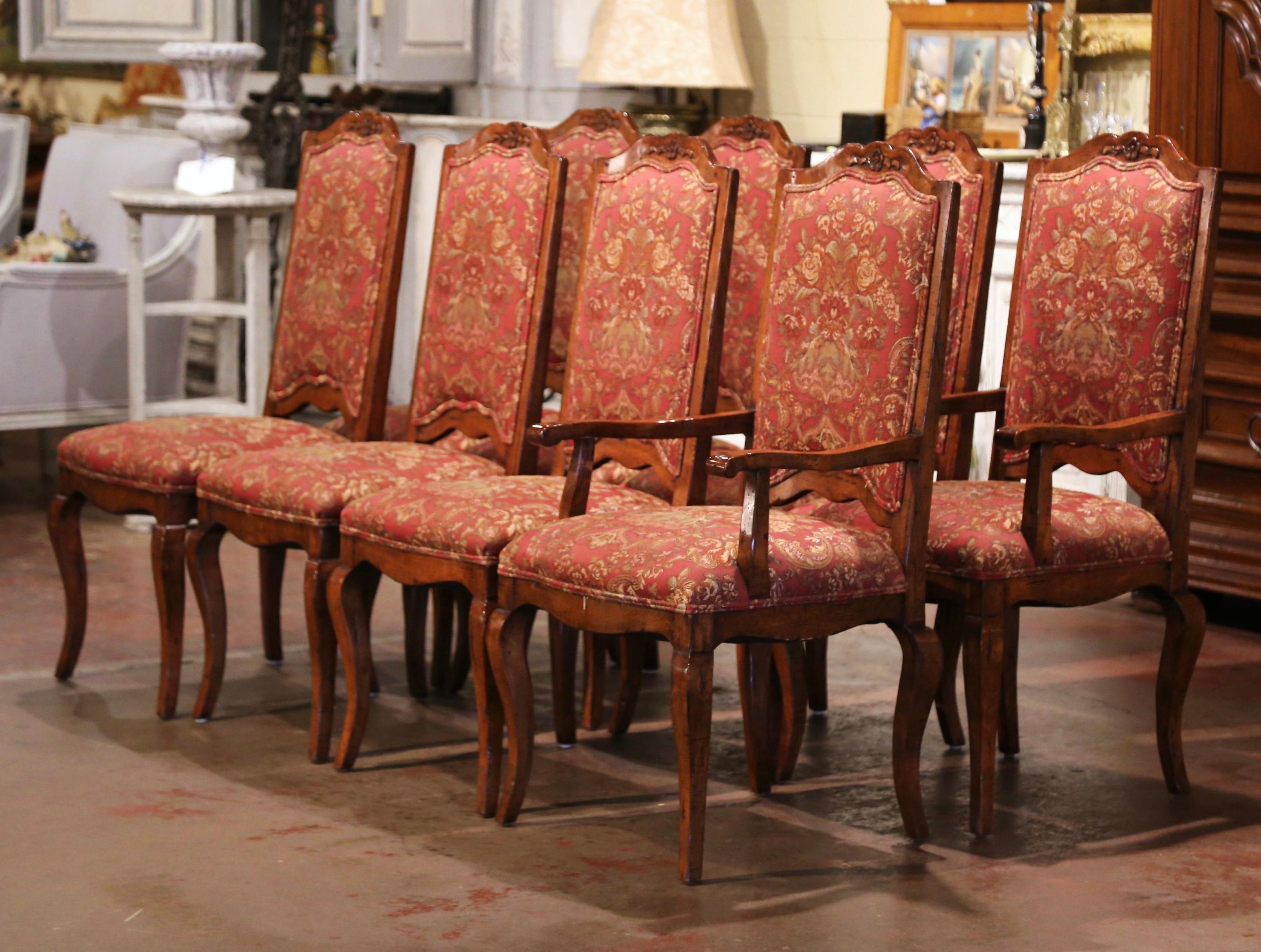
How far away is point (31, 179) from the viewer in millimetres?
8812

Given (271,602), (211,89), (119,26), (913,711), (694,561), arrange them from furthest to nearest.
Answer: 1. (119,26)
2. (211,89)
3. (271,602)
4. (913,711)
5. (694,561)

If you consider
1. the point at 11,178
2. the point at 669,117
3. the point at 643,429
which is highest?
the point at 669,117

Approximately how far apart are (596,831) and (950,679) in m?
0.93

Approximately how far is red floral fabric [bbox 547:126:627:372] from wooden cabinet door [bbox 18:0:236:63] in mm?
3145

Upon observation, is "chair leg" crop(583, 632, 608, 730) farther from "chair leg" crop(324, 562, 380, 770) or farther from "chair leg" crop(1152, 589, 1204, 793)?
"chair leg" crop(1152, 589, 1204, 793)

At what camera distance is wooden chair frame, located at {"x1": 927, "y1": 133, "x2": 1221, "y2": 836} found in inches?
129

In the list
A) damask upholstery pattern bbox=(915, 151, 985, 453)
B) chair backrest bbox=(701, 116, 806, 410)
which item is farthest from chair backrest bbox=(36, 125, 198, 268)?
damask upholstery pattern bbox=(915, 151, 985, 453)

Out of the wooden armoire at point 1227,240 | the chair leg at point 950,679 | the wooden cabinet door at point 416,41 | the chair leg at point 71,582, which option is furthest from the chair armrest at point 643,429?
the wooden cabinet door at point 416,41

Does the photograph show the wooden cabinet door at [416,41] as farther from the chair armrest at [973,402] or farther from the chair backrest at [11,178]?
the chair armrest at [973,402]

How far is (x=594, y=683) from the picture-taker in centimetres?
399

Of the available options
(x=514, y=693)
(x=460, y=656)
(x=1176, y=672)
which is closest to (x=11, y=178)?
(x=460, y=656)

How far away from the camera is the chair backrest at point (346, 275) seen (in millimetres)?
4246

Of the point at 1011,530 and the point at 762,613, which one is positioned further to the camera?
the point at 1011,530

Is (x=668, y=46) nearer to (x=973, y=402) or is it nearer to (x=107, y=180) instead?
(x=107, y=180)
